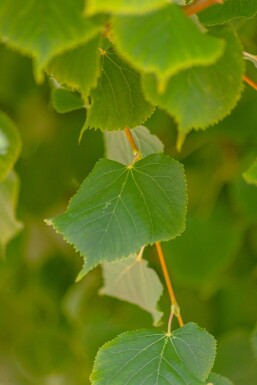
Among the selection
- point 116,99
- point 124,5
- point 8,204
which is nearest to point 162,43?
point 124,5

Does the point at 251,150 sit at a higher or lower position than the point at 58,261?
higher

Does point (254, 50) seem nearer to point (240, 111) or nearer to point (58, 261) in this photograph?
point (240, 111)

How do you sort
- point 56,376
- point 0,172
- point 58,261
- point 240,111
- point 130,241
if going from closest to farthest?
point 130,241
point 0,172
point 240,111
point 58,261
point 56,376

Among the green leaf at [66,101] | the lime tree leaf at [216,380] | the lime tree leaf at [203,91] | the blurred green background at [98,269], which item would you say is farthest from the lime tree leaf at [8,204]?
the lime tree leaf at [203,91]

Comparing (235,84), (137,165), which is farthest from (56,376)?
(235,84)

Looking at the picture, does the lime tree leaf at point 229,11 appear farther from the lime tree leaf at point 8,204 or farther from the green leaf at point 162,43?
the lime tree leaf at point 8,204
